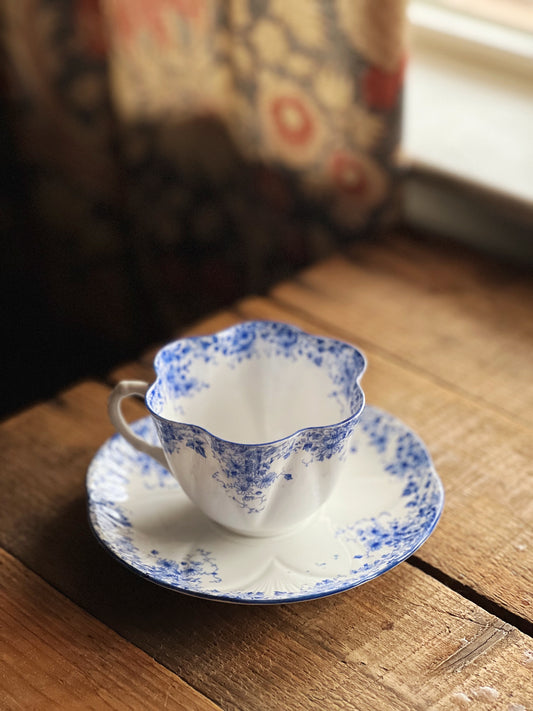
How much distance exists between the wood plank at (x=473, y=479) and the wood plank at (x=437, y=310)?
25 mm

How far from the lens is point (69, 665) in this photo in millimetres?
539

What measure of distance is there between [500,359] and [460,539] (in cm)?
27

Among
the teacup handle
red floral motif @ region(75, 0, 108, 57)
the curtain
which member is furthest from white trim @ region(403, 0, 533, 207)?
the teacup handle

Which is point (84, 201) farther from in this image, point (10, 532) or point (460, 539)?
point (460, 539)

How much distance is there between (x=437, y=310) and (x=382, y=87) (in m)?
0.30

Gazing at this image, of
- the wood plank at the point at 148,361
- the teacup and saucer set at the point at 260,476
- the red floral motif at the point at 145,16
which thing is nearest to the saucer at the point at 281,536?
the teacup and saucer set at the point at 260,476

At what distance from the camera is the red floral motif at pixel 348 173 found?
1128 mm

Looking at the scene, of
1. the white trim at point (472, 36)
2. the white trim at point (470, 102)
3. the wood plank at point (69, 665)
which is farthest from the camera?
the white trim at point (472, 36)

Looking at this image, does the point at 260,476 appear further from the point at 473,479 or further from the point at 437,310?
the point at 437,310

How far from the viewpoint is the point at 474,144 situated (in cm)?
118

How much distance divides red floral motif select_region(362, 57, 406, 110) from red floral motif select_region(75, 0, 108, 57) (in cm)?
47

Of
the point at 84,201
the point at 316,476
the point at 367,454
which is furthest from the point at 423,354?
the point at 84,201

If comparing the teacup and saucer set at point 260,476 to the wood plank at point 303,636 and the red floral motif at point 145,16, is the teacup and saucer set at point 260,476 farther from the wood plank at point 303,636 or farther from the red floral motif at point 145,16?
the red floral motif at point 145,16

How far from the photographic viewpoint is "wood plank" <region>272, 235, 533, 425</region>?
0.83m
